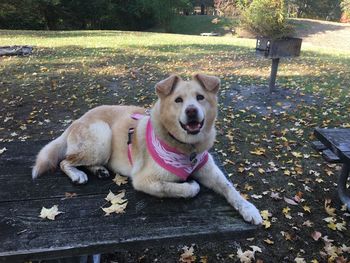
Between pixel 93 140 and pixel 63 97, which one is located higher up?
pixel 93 140

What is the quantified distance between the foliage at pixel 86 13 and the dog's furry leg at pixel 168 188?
29386 mm

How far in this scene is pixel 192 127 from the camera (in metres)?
2.73

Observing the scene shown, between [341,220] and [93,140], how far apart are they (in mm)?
3008

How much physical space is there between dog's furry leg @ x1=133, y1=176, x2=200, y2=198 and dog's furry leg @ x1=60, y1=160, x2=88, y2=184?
1.79ft

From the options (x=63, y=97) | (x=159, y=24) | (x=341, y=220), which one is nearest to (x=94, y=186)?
(x=341, y=220)

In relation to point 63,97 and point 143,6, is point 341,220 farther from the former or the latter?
point 143,6

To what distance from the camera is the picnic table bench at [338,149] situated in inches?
146

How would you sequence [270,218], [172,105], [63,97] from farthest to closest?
[63,97] < [270,218] < [172,105]

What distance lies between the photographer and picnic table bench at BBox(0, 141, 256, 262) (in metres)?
2.26

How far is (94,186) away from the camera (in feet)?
9.77

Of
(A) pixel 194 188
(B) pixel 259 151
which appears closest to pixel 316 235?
(A) pixel 194 188

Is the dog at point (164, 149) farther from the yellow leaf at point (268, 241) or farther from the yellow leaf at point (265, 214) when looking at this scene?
the yellow leaf at point (265, 214)

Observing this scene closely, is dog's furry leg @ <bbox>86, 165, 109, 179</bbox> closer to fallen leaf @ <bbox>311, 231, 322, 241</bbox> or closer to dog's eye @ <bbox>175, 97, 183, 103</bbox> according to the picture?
dog's eye @ <bbox>175, 97, 183, 103</bbox>

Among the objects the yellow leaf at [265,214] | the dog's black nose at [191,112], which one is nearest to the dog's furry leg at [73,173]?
the dog's black nose at [191,112]
